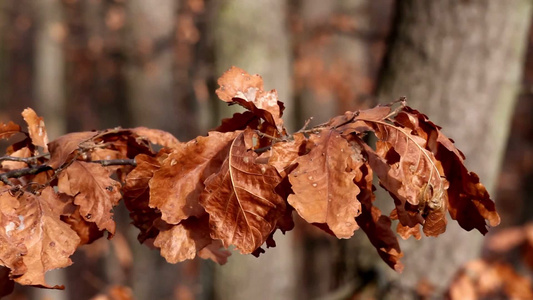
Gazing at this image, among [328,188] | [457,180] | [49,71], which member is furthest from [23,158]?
[49,71]

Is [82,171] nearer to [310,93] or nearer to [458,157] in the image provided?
[458,157]

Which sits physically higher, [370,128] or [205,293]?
[370,128]

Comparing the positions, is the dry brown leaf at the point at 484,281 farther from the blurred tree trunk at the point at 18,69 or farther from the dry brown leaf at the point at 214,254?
the blurred tree trunk at the point at 18,69

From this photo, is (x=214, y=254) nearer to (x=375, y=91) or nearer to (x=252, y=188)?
(x=252, y=188)

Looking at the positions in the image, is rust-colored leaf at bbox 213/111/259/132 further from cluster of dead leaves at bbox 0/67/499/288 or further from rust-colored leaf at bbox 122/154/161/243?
rust-colored leaf at bbox 122/154/161/243

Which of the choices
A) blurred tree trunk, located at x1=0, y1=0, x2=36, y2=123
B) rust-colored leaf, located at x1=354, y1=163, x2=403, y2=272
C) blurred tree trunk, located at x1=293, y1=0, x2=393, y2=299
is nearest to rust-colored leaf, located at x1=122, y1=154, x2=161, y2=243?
rust-colored leaf, located at x1=354, y1=163, x2=403, y2=272

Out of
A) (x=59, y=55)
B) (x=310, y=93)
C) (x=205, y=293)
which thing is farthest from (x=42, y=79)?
(x=205, y=293)

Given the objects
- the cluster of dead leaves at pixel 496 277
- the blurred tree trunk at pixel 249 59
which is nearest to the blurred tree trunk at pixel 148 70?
the blurred tree trunk at pixel 249 59

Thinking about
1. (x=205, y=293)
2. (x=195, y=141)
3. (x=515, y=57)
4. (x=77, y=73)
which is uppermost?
(x=195, y=141)
